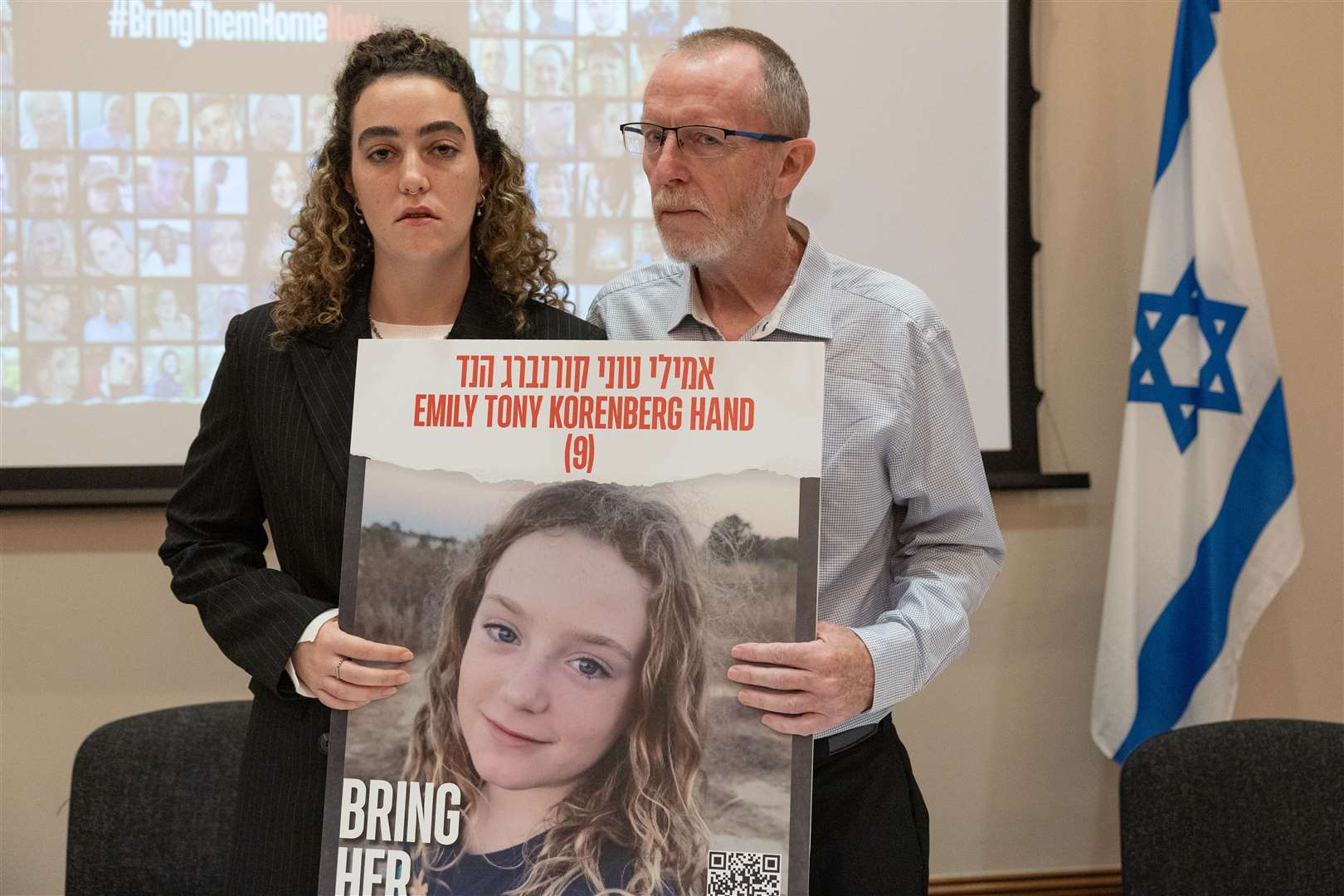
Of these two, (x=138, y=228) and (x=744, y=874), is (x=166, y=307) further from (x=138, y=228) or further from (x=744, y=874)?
(x=744, y=874)

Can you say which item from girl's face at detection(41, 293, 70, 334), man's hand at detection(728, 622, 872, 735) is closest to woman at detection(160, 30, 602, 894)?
man's hand at detection(728, 622, 872, 735)

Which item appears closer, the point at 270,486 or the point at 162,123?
the point at 270,486

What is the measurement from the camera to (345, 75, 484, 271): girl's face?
4.86 ft

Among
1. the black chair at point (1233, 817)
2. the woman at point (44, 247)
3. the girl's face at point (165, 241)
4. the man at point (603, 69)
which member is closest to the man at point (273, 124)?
the girl's face at point (165, 241)

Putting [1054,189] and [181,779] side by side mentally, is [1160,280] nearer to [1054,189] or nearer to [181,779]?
[1054,189]

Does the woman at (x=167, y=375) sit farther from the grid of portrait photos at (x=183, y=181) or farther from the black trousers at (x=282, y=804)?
the black trousers at (x=282, y=804)

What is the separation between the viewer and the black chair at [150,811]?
2158 millimetres

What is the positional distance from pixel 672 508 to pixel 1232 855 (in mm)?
1440

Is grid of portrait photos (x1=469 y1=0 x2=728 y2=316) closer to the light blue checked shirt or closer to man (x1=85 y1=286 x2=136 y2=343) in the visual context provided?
man (x1=85 y1=286 x2=136 y2=343)

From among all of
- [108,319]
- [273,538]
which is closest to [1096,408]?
[273,538]

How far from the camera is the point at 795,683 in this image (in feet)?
4.18

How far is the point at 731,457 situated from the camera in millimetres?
1299

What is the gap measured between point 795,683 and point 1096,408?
2074 millimetres

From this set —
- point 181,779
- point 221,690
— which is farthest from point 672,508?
point 221,690
